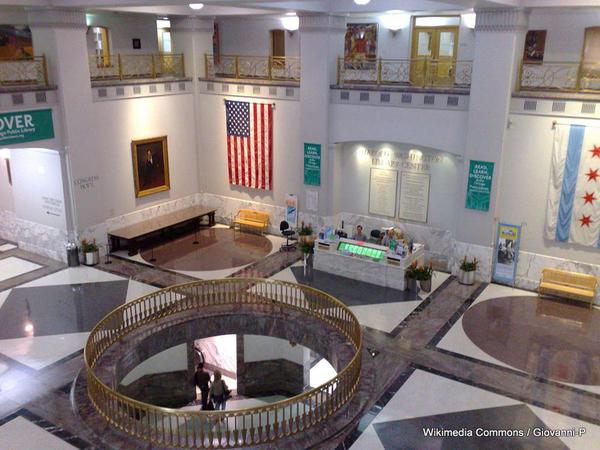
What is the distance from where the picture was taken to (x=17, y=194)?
662 inches

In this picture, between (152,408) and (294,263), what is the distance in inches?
333

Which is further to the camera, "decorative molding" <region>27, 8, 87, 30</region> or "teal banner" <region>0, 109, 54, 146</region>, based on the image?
"decorative molding" <region>27, 8, 87, 30</region>

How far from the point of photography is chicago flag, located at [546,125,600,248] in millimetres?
13289

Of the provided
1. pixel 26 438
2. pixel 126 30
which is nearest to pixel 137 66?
pixel 126 30

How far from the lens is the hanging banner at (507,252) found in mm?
14547

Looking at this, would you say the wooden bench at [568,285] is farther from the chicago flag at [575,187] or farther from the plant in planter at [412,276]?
the plant in planter at [412,276]

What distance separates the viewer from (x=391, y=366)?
10.9 m

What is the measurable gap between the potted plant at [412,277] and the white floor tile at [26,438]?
8744 mm

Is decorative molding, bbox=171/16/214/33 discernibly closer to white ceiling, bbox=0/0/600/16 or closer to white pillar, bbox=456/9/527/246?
white ceiling, bbox=0/0/600/16

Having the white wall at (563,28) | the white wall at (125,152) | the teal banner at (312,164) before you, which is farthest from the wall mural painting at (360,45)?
the white wall at (125,152)

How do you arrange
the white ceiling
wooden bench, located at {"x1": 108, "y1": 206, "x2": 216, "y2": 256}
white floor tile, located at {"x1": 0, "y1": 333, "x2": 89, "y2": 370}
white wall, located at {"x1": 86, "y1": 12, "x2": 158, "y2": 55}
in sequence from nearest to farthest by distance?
white floor tile, located at {"x1": 0, "y1": 333, "x2": 89, "y2": 370}
the white ceiling
wooden bench, located at {"x1": 108, "y1": 206, "x2": 216, "y2": 256}
white wall, located at {"x1": 86, "y1": 12, "x2": 158, "y2": 55}

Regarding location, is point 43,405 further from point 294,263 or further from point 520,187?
point 520,187

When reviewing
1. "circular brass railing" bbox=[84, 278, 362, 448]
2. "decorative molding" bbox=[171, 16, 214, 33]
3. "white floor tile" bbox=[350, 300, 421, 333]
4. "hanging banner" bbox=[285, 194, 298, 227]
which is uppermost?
"decorative molding" bbox=[171, 16, 214, 33]

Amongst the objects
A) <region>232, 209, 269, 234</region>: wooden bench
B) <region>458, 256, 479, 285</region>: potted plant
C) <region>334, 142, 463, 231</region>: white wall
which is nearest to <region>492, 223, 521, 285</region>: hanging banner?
<region>458, 256, 479, 285</region>: potted plant
